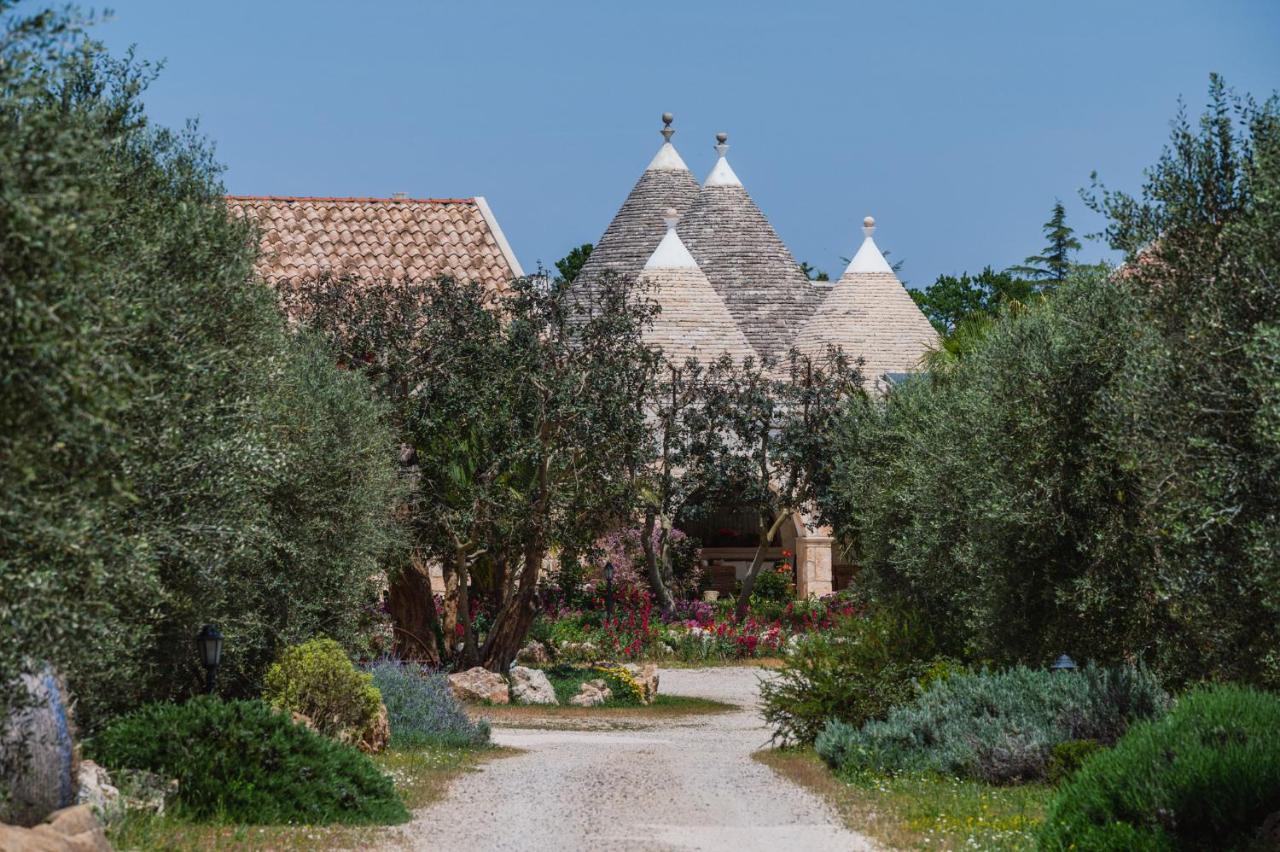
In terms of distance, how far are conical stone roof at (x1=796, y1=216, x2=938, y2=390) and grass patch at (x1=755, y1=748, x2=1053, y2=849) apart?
26.6 meters

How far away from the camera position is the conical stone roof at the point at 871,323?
135ft

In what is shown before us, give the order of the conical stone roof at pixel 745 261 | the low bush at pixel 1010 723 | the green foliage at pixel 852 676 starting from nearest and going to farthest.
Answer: the low bush at pixel 1010 723
the green foliage at pixel 852 676
the conical stone roof at pixel 745 261

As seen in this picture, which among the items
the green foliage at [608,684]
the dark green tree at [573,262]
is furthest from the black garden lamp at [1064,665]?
the dark green tree at [573,262]

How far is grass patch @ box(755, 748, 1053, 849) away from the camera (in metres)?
10.8

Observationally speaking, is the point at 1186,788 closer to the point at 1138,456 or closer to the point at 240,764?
the point at 1138,456

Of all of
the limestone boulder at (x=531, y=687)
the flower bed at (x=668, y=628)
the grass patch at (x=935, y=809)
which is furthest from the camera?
the flower bed at (x=668, y=628)

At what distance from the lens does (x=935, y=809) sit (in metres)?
12.1

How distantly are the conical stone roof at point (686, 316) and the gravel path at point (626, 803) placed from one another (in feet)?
65.5

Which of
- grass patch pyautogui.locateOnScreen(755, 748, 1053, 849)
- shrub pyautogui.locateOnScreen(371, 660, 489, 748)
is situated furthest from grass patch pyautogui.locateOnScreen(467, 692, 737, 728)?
grass patch pyautogui.locateOnScreen(755, 748, 1053, 849)

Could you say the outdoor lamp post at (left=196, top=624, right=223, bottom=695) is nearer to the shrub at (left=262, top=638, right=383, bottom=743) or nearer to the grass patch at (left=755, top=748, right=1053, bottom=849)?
the shrub at (left=262, top=638, right=383, bottom=743)

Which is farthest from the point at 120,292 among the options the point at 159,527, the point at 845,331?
the point at 845,331

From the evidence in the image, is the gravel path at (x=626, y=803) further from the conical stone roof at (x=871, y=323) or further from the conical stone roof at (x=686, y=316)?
the conical stone roof at (x=871, y=323)

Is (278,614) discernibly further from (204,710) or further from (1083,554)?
(1083,554)

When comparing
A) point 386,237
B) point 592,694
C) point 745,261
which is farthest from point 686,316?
point 592,694
